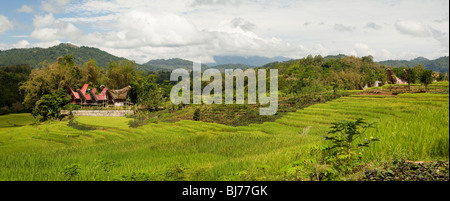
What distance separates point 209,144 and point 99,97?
5.45m

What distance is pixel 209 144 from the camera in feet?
25.8

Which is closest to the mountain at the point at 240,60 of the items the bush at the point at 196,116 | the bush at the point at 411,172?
the bush at the point at 196,116

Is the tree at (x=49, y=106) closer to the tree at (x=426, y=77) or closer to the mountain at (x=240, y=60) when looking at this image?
the mountain at (x=240, y=60)

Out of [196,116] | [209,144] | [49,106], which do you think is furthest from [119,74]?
[209,144]

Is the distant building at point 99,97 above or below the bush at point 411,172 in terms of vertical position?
above

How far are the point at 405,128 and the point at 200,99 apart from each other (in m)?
9.44

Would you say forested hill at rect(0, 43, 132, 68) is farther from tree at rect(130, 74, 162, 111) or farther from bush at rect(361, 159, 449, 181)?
bush at rect(361, 159, 449, 181)

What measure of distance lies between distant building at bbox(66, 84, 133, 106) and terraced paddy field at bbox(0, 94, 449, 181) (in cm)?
70

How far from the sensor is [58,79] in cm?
1027

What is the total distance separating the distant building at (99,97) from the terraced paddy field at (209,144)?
0.70 meters

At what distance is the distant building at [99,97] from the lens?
1030cm

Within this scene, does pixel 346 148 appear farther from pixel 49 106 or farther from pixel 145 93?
pixel 49 106

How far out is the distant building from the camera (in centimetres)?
1030
